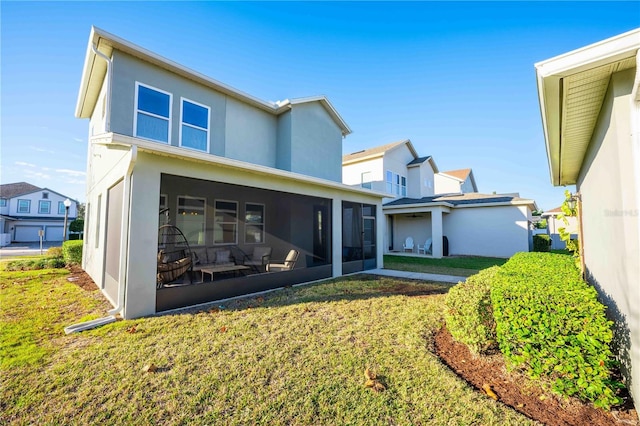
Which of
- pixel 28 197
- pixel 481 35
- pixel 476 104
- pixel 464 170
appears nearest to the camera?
pixel 481 35

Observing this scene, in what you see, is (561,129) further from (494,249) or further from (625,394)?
(494,249)

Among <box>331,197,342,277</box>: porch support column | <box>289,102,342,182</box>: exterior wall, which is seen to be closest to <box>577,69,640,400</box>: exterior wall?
<box>331,197,342,277</box>: porch support column

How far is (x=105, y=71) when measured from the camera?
27.5 ft

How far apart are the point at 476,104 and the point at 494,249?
360 inches

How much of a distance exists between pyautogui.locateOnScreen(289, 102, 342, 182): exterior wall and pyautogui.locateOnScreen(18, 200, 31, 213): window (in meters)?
43.4

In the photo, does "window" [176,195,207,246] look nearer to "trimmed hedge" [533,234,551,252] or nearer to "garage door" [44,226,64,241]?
"trimmed hedge" [533,234,551,252]

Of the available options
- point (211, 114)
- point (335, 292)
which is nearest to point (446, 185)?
point (335, 292)

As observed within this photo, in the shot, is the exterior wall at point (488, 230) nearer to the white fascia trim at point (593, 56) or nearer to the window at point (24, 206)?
the white fascia trim at point (593, 56)

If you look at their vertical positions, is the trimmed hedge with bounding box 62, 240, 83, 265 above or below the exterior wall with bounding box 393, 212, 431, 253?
below

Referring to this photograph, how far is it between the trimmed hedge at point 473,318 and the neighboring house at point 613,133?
1210 millimetres

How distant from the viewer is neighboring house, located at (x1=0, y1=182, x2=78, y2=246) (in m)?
32.8

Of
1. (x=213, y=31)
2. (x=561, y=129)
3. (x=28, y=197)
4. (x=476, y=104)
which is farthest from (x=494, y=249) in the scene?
(x=28, y=197)

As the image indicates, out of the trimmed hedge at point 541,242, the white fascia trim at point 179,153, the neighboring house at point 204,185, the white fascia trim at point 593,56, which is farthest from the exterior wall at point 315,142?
the trimmed hedge at point 541,242

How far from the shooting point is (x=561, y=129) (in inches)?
158
